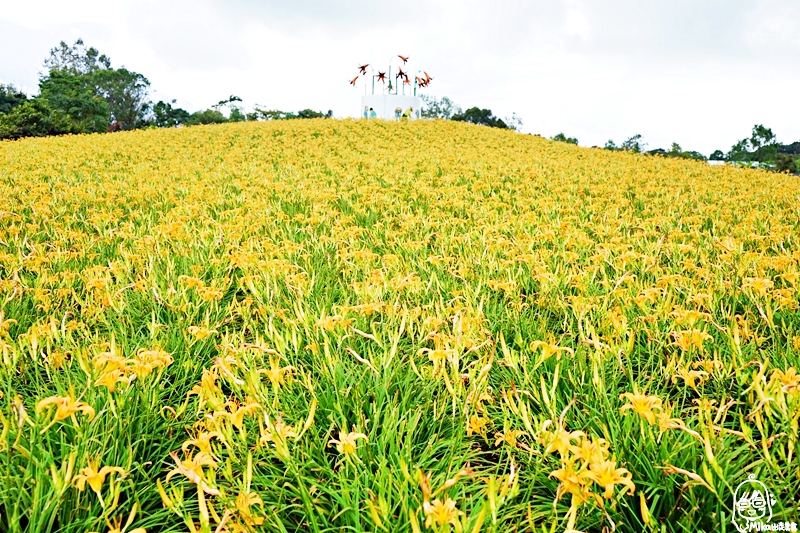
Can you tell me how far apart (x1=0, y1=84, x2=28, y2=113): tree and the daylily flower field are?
30453mm

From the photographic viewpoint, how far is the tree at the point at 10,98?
27656 mm

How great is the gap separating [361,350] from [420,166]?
5917 mm

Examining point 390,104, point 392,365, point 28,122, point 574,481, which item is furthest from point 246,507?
point 28,122

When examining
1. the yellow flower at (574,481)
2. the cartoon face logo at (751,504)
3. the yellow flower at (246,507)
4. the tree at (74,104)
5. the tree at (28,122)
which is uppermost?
the tree at (74,104)

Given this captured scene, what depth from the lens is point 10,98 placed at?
93.6 ft

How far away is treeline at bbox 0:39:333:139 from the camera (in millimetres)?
22600

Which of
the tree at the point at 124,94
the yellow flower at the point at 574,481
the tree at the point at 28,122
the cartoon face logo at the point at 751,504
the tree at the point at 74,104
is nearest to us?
the yellow flower at the point at 574,481

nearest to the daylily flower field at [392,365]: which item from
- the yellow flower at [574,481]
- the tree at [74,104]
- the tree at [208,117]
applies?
the yellow flower at [574,481]

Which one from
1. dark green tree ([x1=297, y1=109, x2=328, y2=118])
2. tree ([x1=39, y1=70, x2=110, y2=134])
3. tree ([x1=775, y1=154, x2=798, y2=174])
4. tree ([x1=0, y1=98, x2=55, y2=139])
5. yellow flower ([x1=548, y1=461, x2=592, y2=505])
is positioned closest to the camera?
yellow flower ([x1=548, y1=461, x2=592, y2=505])

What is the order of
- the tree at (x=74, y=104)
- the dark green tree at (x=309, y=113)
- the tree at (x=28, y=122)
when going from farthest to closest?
the dark green tree at (x=309, y=113)
the tree at (x=74, y=104)
the tree at (x=28, y=122)

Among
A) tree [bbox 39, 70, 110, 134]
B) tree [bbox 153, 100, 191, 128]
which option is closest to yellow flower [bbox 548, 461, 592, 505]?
tree [bbox 39, 70, 110, 134]

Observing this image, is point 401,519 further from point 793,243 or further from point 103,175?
point 103,175

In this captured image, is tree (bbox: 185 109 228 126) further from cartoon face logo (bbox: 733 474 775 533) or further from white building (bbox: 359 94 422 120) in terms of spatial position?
cartoon face logo (bbox: 733 474 775 533)

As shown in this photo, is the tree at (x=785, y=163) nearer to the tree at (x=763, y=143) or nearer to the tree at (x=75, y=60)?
the tree at (x=763, y=143)
